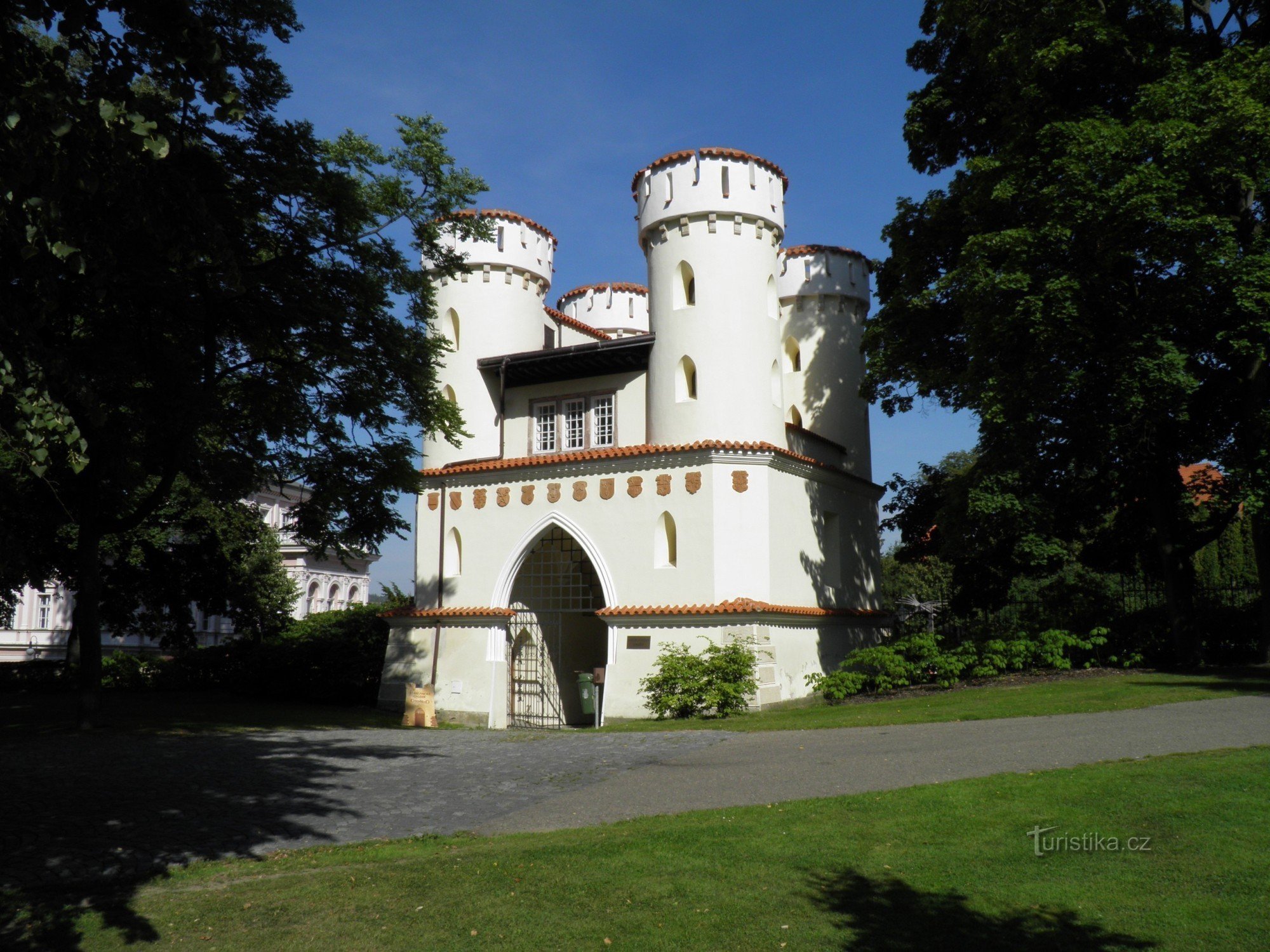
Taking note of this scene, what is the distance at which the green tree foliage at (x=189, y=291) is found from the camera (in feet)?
19.5

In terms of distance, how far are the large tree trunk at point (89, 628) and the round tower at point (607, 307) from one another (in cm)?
1925

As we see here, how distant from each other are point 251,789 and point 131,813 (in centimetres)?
162

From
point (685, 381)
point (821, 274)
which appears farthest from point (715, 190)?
point (821, 274)

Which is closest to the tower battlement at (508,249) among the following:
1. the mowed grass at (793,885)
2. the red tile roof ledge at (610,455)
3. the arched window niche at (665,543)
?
the red tile roof ledge at (610,455)

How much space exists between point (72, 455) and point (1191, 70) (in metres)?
21.8

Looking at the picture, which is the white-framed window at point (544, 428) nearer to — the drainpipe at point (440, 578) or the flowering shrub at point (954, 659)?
the drainpipe at point (440, 578)

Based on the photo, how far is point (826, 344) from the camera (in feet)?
96.9

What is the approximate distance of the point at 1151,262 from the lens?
1994 centimetres

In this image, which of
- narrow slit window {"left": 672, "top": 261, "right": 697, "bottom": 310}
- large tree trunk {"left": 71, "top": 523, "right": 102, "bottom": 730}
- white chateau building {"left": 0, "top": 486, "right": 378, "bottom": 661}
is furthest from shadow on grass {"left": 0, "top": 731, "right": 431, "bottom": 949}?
white chateau building {"left": 0, "top": 486, "right": 378, "bottom": 661}

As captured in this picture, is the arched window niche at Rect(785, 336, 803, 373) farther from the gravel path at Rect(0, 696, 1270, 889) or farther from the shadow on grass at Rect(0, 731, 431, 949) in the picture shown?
the shadow on grass at Rect(0, 731, 431, 949)

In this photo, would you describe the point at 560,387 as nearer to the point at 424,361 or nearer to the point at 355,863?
the point at 424,361

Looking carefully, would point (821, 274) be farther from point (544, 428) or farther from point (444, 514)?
point (444, 514)

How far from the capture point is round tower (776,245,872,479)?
29.1m

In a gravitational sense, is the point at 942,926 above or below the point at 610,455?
below
